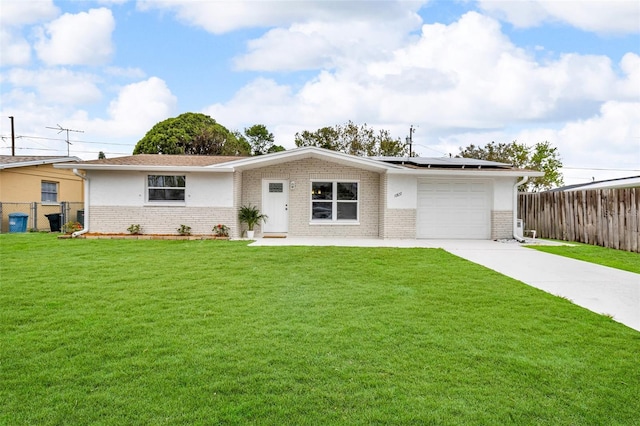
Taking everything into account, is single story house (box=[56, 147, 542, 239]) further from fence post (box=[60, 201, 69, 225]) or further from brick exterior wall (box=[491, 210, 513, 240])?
fence post (box=[60, 201, 69, 225])

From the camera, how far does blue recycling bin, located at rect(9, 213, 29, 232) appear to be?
707 inches

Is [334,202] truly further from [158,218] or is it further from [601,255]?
[601,255]

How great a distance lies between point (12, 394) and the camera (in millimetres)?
3164

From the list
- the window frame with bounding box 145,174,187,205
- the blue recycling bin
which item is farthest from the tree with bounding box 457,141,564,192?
the blue recycling bin

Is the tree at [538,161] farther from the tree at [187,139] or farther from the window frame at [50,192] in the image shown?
the window frame at [50,192]

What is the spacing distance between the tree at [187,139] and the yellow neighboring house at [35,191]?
499 inches

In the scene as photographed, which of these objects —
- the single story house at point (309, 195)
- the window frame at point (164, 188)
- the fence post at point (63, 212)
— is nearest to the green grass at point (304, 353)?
the single story house at point (309, 195)

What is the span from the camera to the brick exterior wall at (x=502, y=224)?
15.7 meters

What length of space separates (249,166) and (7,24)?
367 inches

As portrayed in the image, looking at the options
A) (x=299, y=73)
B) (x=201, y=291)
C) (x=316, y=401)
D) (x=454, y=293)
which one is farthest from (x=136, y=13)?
(x=316, y=401)

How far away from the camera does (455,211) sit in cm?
1602

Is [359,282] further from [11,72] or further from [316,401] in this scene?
[11,72]

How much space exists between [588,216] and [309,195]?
973 cm

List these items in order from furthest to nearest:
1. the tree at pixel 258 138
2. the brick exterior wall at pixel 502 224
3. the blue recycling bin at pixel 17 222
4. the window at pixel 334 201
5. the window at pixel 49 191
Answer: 1. the tree at pixel 258 138
2. the window at pixel 49 191
3. the blue recycling bin at pixel 17 222
4. the window at pixel 334 201
5. the brick exterior wall at pixel 502 224
